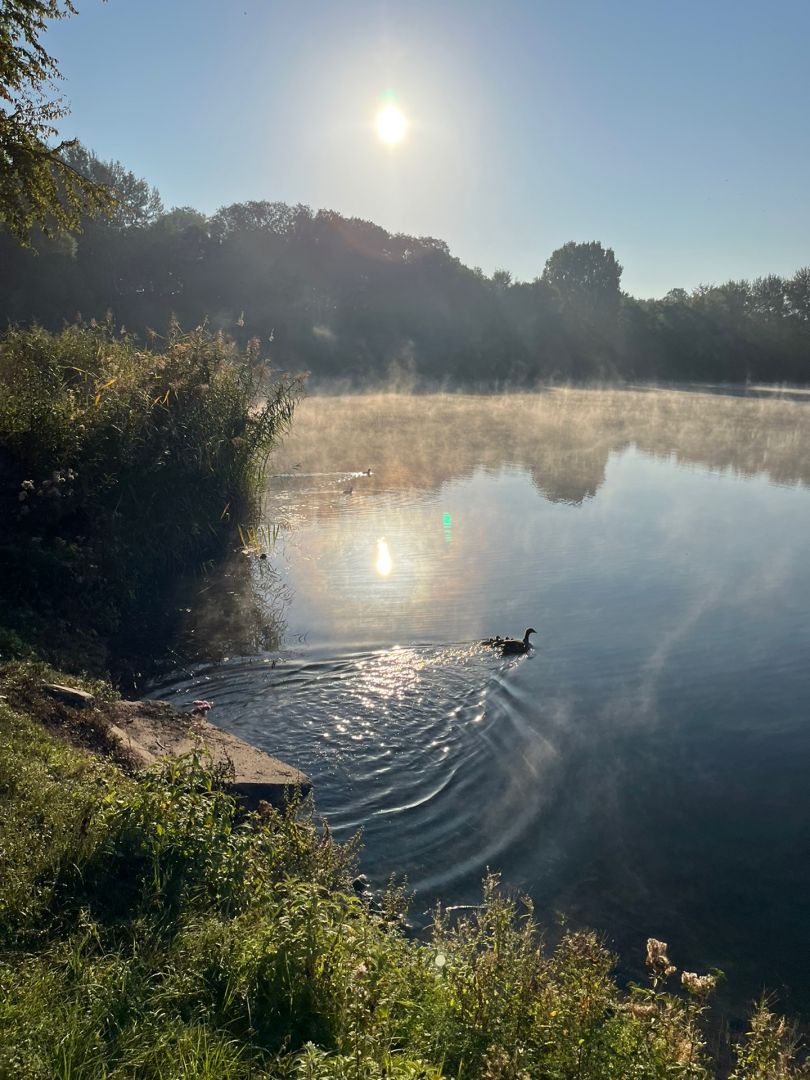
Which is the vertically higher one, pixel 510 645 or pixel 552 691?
pixel 510 645

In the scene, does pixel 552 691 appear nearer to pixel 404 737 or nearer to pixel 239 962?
pixel 404 737

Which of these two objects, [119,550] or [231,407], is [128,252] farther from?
[119,550]

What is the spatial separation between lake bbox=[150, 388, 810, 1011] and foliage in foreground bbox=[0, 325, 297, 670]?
2.91 feet

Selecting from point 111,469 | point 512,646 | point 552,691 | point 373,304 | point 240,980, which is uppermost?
point 373,304

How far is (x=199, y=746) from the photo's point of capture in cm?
664

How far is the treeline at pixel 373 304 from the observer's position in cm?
4678

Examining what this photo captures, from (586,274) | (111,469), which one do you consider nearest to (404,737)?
(111,469)

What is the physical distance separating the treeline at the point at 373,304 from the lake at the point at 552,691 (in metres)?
32.3

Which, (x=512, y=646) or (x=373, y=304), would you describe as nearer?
(x=512, y=646)

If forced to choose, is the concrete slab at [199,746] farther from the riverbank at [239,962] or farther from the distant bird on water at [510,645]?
the distant bird on water at [510,645]

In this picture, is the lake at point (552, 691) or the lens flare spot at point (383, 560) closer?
the lake at point (552, 691)

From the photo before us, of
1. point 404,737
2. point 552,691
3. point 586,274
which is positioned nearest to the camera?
point 404,737

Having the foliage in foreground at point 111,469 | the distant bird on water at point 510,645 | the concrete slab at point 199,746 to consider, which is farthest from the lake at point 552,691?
the foliage in foreground at point 111,469

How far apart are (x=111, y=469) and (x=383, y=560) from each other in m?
4.33
